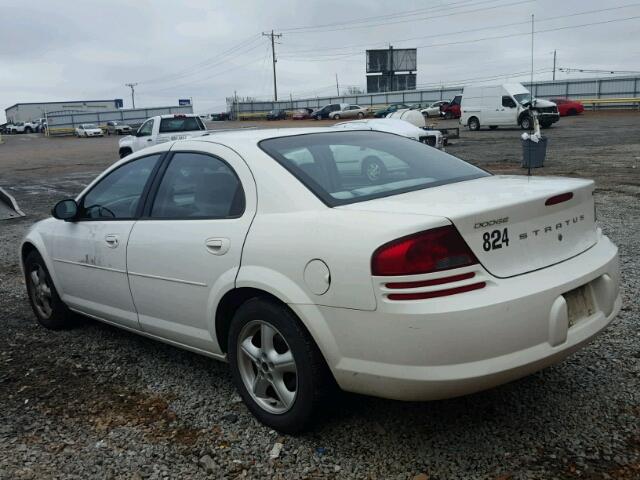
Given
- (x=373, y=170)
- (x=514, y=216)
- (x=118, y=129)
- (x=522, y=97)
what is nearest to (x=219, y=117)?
(x=118, y=129)

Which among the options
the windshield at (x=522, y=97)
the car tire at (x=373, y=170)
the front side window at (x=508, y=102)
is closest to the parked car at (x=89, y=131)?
the front side window at (x=508, y=102)

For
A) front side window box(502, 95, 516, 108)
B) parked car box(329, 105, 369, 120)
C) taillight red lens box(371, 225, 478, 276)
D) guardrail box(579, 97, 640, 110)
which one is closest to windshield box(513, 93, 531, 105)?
front side window box(502, 95, 516, 108)

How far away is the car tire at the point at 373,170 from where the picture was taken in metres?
3.50

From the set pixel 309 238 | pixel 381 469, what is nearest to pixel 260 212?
pixel 309 238

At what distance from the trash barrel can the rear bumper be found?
38.0ft

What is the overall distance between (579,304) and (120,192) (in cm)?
294

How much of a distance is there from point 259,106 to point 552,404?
7487 centimetres

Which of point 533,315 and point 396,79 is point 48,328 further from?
point 396,79

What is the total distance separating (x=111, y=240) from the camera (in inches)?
157

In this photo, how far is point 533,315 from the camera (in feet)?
8.62

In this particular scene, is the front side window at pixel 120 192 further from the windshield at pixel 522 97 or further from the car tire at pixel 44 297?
the windshield at pixel 522 97

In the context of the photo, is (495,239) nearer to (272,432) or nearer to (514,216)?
(514,216)

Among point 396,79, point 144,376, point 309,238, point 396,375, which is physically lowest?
point 144,376

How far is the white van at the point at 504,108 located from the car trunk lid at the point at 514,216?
96.3 ft
